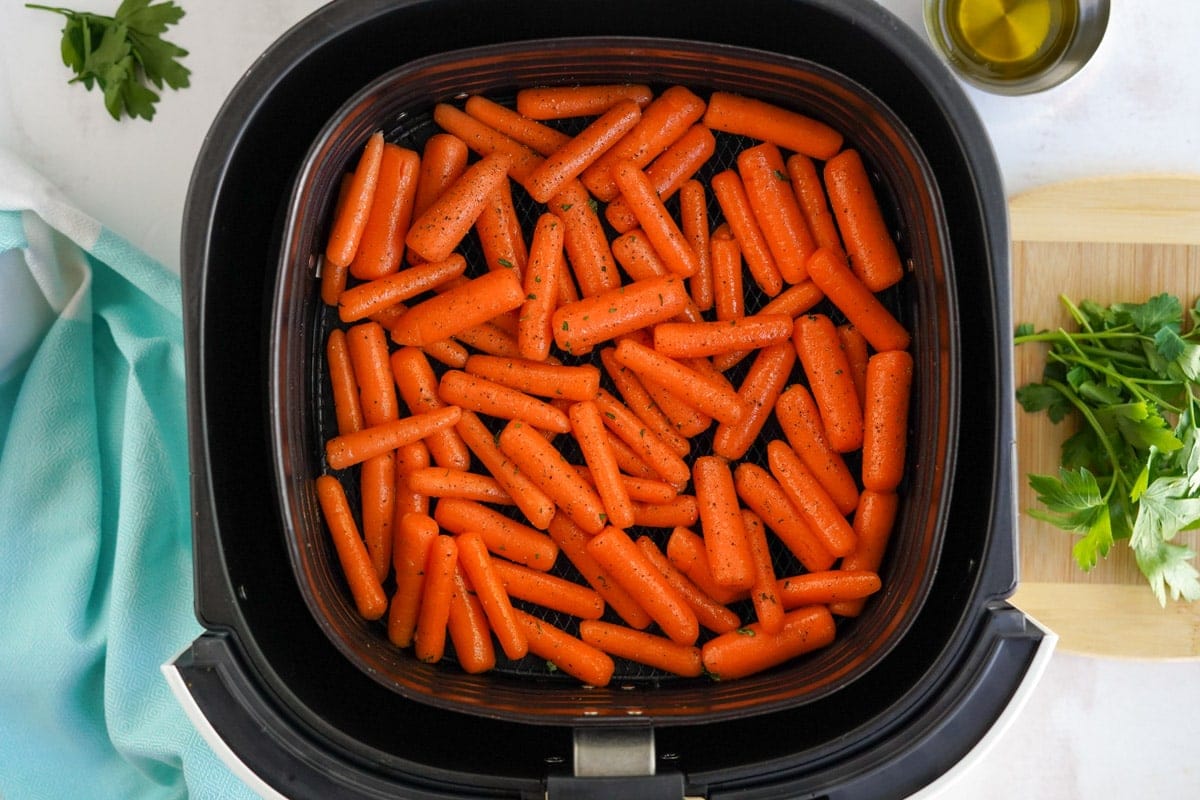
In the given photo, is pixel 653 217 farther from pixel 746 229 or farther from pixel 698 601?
pixel 698 601

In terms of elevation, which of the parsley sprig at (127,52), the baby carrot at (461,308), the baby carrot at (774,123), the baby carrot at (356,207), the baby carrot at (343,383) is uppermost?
the parsley sprig at (127,52)

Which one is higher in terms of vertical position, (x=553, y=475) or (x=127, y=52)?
(x=127, y=52)

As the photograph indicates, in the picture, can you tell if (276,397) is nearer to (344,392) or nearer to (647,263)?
(344,392)

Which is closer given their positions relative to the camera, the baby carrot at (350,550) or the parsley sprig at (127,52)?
the baby carrot at (350,550)

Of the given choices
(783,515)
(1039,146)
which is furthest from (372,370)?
(1039,146)

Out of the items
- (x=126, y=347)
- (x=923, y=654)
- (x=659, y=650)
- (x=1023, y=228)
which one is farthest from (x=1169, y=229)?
(x=126, y=347)

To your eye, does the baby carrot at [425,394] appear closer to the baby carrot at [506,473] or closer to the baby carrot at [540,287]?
the baby carrot at [506,473]

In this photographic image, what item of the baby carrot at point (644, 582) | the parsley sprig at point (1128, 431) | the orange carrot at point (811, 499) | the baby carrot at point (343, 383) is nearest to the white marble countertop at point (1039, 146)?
the parsley sprig at point (1128, 431)
